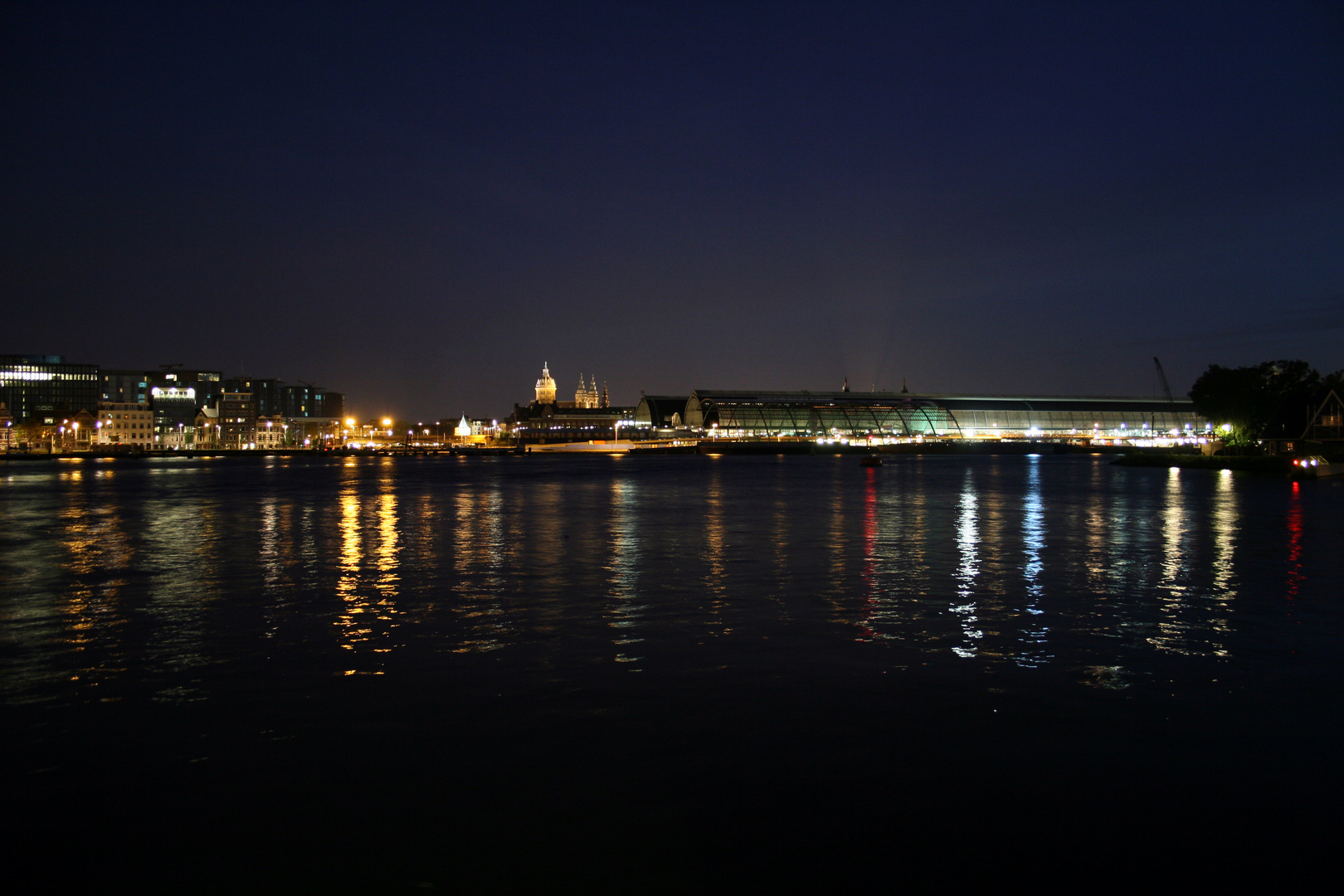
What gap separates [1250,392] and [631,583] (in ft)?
300

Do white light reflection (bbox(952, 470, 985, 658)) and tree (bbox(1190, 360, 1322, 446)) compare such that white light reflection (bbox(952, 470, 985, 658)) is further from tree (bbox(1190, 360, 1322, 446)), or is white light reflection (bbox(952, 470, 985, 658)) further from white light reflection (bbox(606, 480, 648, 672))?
tree (bbox(1190, 360, 1322, 446))

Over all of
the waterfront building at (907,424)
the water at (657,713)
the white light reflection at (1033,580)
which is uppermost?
the waterfront building at (907,424)

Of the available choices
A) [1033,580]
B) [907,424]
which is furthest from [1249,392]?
[907,424]

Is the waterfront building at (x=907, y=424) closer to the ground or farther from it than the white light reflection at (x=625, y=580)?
farther from it

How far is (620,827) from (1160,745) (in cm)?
578

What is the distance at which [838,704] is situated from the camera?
10898mm

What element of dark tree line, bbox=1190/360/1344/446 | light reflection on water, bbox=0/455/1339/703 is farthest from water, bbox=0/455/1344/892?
dark tree line, bbox=1190/360/1344/446

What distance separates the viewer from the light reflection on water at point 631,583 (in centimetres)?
1381

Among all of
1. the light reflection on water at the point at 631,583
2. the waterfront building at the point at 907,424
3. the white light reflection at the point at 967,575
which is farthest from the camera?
the waterfront building at the point at 907,424

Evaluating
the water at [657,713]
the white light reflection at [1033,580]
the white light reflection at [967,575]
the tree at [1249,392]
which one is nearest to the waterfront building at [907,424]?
the tree at [1249,392]

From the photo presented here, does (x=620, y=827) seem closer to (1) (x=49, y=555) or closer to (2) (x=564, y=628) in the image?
(2) (x=564, y=628)

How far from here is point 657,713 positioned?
10.5m

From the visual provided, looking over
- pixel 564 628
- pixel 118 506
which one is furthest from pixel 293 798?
pixel 118 506

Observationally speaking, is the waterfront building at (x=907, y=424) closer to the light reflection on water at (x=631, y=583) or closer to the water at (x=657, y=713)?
the light reflection on water at (x=631, y=583)
